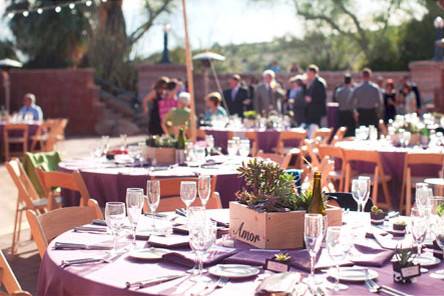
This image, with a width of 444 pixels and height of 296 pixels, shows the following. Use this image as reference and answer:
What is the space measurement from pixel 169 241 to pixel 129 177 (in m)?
2.81

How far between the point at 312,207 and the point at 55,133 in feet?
36.6

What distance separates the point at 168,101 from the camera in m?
11.6

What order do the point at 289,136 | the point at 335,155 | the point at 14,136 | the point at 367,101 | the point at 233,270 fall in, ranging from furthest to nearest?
1. the point at 14,136
2. the point at 367,101
3. the point at 289,136
4. the point at 335,155
5. the point at 233,270

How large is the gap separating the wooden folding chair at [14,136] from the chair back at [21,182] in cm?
740

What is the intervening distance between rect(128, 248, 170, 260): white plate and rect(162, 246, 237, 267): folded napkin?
2.0 inches

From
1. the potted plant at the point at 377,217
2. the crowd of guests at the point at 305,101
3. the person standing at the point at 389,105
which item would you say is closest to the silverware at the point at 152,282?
the potted plant at the point at 377,217

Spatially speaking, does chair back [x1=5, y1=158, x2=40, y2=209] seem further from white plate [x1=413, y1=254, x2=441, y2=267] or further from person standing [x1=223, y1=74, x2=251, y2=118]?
person standing [x1=223, y1=74, x2=251, y2=118]

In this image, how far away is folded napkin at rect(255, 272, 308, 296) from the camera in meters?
2.78

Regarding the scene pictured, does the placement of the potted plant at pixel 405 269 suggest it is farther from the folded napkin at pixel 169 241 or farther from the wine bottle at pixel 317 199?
the folded napkin at pixel 169 241

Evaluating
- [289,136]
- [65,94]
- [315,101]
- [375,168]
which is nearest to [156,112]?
[289,136]

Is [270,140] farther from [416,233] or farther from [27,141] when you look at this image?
[416,233]

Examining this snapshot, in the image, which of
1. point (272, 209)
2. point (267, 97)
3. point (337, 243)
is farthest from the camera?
point (267, 97)

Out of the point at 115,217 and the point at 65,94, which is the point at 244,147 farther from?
the point at 65,94

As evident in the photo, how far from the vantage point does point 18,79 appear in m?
23.5
